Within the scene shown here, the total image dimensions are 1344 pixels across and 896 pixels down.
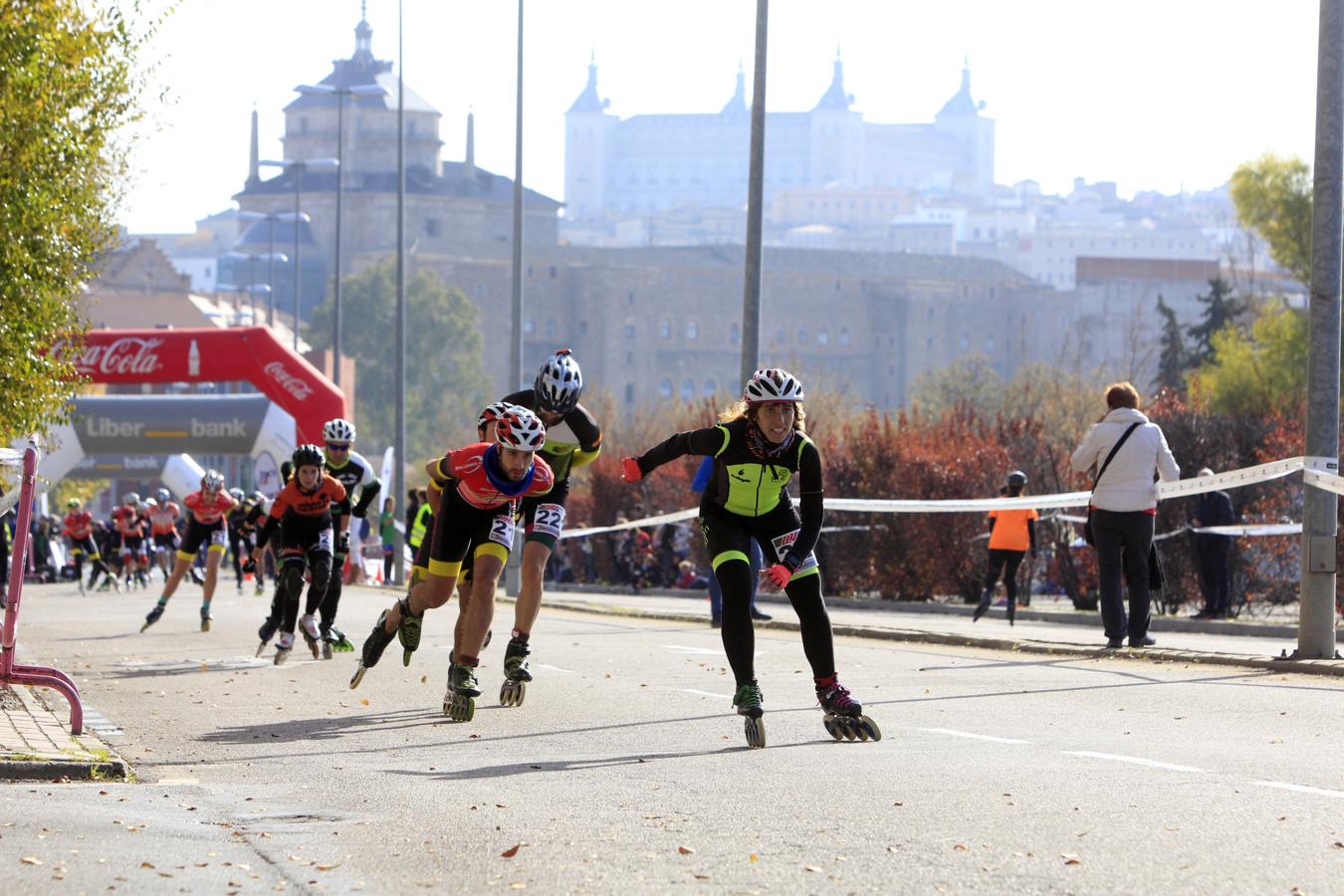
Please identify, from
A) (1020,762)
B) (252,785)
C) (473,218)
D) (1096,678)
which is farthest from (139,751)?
(473,218)

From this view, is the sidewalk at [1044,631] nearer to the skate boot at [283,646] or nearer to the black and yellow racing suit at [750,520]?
the black and yellow racing suit at [750,520]

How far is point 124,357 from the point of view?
121ft

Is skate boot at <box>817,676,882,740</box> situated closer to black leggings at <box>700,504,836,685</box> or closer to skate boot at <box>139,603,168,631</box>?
black leggings at <box>700,504,836,685</box>

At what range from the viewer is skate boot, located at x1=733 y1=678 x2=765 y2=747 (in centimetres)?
1021

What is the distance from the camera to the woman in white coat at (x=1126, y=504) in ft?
53.7

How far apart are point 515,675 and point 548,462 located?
4.16 feet

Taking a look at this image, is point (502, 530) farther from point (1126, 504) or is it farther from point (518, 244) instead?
point (518, 244)

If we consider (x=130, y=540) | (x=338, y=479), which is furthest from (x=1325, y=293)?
(x=130, y=540)

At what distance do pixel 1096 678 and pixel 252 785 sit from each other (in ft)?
20.8

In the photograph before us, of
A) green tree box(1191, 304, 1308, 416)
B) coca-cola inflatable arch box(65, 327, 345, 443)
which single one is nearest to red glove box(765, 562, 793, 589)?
coca-cola inflatable arch box(65, 327, 345, 443)

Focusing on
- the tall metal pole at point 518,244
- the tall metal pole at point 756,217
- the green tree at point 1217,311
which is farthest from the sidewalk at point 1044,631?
the green tree at point 1217,311

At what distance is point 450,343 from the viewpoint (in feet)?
474

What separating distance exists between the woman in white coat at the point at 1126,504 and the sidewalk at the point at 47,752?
24.5ft

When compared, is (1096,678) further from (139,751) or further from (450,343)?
(450,343)
